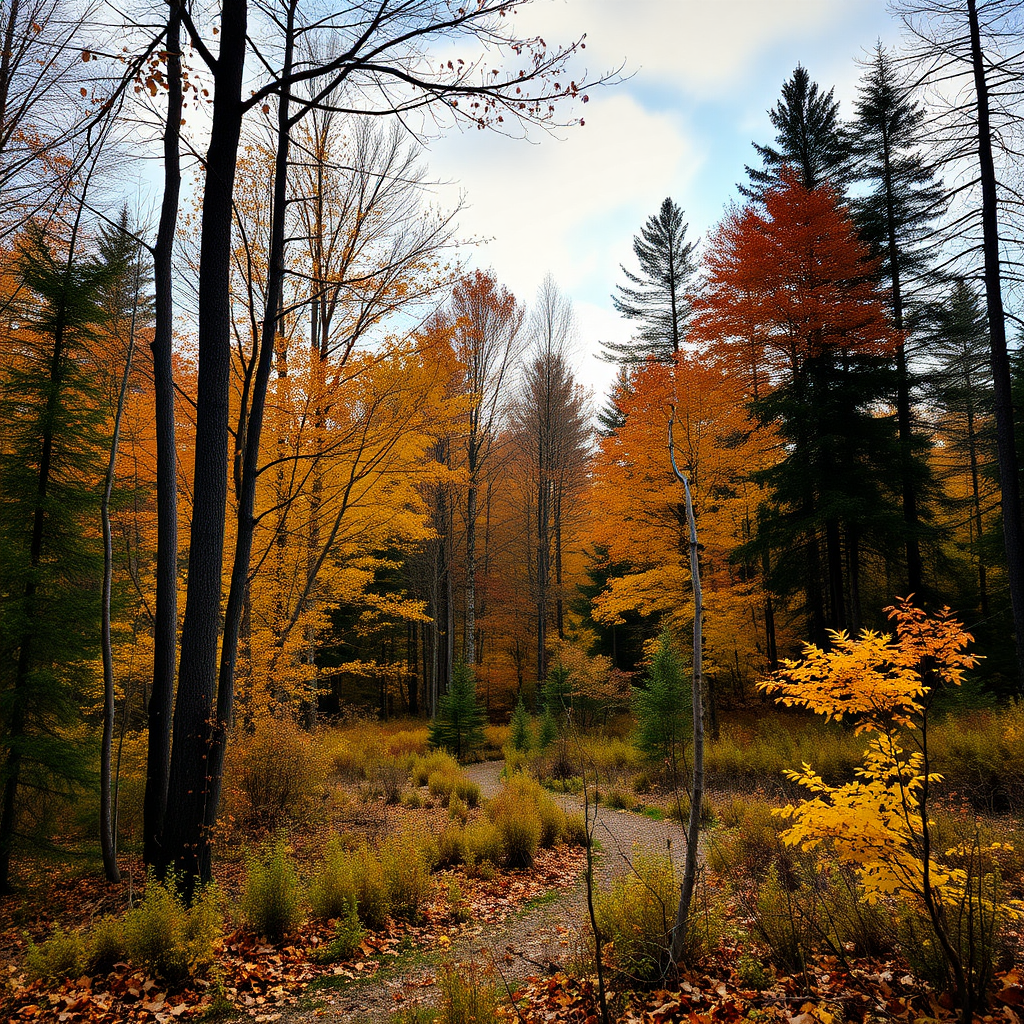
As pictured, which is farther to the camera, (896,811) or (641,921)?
(641,921)

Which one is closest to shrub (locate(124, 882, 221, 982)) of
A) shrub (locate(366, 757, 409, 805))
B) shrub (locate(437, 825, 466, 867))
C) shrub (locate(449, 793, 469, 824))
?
shrub (locate(437, 825, 466, 867))

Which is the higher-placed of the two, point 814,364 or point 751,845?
point 814,364

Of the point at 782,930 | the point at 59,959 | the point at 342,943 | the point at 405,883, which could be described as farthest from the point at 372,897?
the point at 782,930

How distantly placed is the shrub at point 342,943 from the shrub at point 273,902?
1.25 feet

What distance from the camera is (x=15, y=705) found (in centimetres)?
646

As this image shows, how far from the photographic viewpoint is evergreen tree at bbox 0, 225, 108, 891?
21.3 ft

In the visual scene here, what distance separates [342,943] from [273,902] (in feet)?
2.09

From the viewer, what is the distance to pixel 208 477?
4844 millimetres

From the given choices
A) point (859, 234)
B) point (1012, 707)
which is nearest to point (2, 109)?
point (1012, 707)

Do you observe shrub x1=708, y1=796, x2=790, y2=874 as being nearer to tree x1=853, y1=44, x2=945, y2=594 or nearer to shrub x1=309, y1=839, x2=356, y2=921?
shrub x1=309, y1=839, x2=356, y2=921

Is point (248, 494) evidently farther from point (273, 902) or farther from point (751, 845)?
point (751, 845)

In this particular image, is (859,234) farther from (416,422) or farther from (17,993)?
(17,993)

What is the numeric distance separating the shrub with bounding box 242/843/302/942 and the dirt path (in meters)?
0.73

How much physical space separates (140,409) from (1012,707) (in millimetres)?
14035
